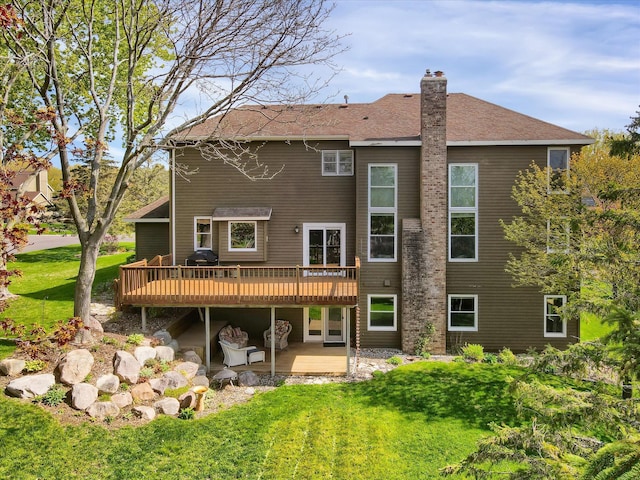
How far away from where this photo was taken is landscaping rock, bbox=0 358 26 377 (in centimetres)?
838

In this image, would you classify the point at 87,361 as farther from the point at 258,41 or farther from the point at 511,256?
the point at 511,256

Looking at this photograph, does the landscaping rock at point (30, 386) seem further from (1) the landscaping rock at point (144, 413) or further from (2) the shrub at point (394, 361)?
(2) the shrub at point (394, 361)

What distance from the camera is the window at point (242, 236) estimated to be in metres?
14.7

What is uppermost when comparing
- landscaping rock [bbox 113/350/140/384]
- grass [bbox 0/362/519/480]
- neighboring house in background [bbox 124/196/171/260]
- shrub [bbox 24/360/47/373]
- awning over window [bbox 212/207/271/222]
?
awning over window [bbox 212/207/271/222]

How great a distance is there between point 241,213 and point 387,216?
16.5ft

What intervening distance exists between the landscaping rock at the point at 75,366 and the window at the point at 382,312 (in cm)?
835

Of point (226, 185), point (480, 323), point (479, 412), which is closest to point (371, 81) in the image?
point (226, 185)

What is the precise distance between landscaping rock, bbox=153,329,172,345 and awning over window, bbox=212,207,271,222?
4364 millimetres

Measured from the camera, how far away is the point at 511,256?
43.4 ft

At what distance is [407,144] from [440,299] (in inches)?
203

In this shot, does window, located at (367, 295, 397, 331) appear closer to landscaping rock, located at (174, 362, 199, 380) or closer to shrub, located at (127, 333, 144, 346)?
landscaping rock, located at (174, 362, 199, 380)

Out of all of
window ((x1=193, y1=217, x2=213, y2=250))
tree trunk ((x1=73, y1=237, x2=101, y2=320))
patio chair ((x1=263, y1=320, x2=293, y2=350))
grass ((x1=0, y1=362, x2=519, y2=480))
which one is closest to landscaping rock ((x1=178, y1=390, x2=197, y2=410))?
grass ((x1=0, y1=362, x2=519, y2=480))

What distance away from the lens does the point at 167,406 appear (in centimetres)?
871

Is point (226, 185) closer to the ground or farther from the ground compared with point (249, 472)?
farther from the ground
